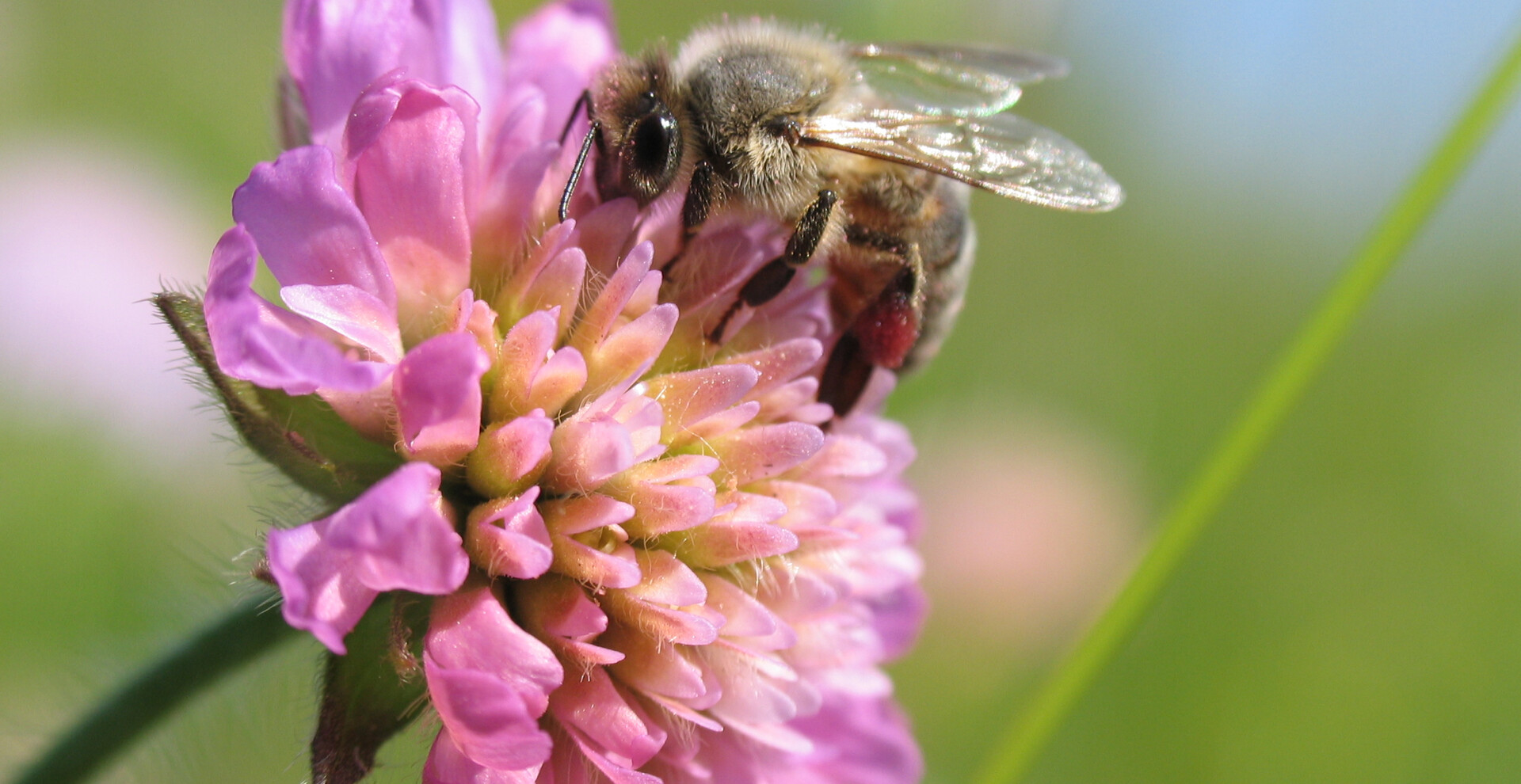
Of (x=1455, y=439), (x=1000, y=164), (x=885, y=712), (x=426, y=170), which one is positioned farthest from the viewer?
(x=1455, y=439)

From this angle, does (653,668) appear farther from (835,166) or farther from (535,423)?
(835,166)

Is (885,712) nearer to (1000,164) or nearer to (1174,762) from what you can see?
(1000,164)

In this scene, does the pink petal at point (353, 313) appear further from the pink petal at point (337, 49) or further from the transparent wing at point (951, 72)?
the transparent wing at point (951, 72)

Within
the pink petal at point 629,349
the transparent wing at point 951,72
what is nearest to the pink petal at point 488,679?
the pink petal at point 629,349

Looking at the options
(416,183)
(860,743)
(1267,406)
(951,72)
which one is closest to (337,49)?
(416,183)

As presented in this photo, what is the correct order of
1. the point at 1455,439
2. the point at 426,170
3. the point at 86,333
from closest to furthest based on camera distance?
the point at 426,170 → the point at 86,333 → the point at 1455,439

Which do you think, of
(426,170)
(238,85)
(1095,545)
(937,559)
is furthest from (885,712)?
(238,85)

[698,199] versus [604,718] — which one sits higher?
[698,199]

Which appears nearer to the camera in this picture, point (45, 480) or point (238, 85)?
point (45, 480)
